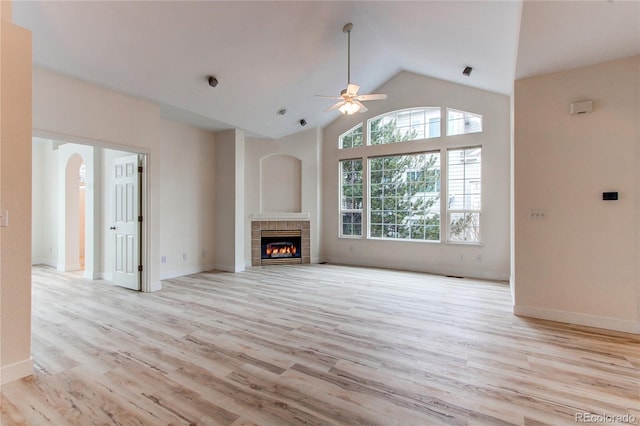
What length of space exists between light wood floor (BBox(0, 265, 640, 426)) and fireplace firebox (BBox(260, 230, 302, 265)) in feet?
8.75

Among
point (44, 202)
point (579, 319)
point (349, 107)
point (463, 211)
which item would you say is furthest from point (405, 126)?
point (44, 202)

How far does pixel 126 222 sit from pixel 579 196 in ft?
20.4

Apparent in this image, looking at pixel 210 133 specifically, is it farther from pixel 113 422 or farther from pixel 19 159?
pixel 113 422

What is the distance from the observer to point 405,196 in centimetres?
629

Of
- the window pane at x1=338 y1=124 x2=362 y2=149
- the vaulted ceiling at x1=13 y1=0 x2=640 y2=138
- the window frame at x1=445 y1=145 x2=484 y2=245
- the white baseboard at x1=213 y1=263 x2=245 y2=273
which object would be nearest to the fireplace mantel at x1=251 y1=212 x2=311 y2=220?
the white baseboard at x1=213 y1=263 x2=245 y2=273

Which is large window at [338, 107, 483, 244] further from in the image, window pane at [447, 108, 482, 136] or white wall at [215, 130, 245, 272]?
white wall at [215, 130, 245, 272]

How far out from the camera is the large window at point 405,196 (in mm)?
5996

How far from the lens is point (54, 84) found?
11.5 ft

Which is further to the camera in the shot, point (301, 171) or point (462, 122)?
point (301, 171)

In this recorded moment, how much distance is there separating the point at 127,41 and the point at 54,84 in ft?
3.57

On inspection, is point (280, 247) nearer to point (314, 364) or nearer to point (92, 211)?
point (92, 211)

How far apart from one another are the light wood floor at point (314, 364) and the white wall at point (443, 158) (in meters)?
1.46

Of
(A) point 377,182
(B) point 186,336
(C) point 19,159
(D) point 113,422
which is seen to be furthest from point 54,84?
(A) point 377,182

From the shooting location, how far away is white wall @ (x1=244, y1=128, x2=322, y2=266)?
673cm
